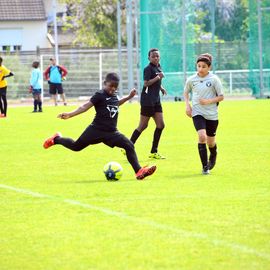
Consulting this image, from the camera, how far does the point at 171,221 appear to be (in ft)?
31.7

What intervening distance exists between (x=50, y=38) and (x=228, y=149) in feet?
184

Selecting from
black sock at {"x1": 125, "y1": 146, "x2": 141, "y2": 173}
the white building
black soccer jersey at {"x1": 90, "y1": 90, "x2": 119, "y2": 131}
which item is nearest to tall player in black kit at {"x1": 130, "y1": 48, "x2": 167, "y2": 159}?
black soccer jersey at {"x1": 90, "y1": 90, "x2": 119, "y2": 131}

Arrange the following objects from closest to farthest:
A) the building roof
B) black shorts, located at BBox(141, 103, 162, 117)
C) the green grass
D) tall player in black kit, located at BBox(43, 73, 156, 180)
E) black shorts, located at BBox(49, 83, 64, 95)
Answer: the green grass, tall player in black kit, located at BBox(43, 73, 156, 180), black shorts, located at BBox(141, 103, 162, 117), black shorts, located at BBox(49, 83, 64, 95), the building roof

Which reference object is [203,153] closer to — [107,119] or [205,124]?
[205,124]

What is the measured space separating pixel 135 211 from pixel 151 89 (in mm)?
7516

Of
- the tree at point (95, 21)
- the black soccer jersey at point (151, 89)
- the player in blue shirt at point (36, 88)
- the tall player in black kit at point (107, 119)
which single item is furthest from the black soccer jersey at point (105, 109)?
the tree at point (95, 21)

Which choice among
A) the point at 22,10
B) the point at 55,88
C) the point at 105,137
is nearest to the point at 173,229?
the point at 105,137

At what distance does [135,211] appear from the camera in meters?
10.4

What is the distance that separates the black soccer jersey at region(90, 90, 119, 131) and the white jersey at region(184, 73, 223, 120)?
125 centimetres

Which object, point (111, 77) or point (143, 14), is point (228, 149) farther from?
point (143, 14)

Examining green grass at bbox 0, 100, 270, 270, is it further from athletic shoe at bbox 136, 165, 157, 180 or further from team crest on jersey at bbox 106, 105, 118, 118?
team crest on jersey at bbox 106, 105, 118, 118

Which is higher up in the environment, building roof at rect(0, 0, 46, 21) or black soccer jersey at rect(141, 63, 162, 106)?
building roof at rect(0, 0, 46, 21)

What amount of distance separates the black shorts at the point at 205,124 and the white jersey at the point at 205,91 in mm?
61

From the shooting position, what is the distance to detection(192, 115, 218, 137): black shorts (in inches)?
559
